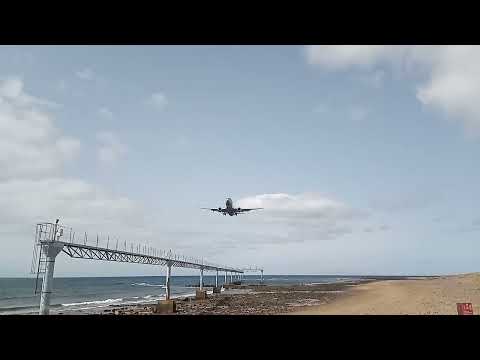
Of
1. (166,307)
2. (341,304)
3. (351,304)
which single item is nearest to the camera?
(166,307)

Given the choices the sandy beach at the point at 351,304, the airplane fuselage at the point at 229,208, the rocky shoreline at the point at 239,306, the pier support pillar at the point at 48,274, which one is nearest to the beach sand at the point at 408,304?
the sandy beach at the point at 351,304

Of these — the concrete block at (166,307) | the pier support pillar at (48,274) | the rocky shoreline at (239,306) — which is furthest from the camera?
the rocky shoreline at (239,306)

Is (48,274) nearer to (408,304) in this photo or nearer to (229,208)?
(229,208)

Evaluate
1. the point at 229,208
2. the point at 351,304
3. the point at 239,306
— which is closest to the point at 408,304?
the point at 351,304

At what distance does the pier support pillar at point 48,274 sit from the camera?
2161 cm

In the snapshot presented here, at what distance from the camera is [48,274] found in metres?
22.4

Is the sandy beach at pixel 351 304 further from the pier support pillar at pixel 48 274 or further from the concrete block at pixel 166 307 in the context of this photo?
the pier support pillar at pixel 48 274

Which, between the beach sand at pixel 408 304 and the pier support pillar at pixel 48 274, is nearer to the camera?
the pier support pillar at pixel 48 274

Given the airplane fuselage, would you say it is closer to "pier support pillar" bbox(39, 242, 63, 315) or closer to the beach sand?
the beach sand
